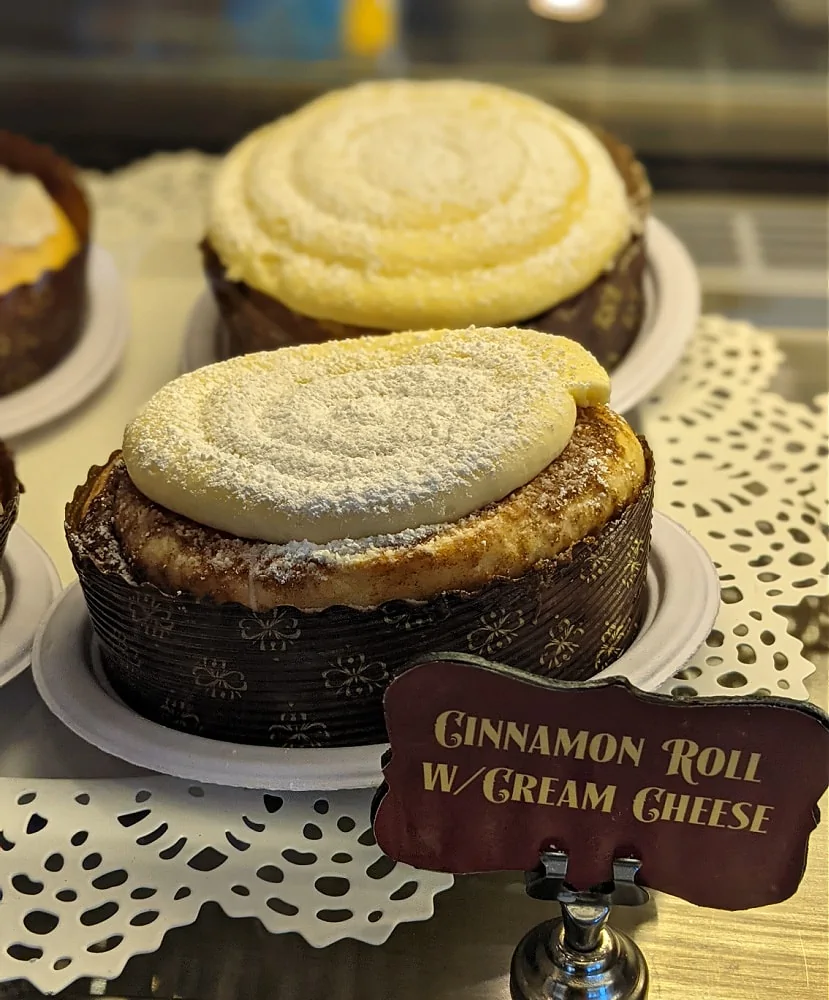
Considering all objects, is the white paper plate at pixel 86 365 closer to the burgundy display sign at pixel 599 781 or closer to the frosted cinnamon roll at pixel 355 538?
the frosted cinnamon roll at pixel 355 538

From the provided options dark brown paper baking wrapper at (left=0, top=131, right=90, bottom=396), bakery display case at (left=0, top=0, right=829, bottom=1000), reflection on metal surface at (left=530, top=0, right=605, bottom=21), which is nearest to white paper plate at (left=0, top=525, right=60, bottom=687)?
bakery display case at (left=0, top=0, right=829, bottom=1000)

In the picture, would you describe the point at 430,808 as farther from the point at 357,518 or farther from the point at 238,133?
the point at 238,133

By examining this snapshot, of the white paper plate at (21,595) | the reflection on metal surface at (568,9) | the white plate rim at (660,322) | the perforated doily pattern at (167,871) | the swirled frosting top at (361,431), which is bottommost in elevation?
the perforated doily pattern at (167,871)

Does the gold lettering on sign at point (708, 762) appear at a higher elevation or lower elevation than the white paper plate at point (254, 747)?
higher

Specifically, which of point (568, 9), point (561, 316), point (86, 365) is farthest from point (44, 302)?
point (568, 9)

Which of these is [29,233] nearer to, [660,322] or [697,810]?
[660,322]

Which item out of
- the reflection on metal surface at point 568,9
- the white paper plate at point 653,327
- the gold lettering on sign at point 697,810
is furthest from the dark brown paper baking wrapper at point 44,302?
the gold lettering on sign at point 697,810

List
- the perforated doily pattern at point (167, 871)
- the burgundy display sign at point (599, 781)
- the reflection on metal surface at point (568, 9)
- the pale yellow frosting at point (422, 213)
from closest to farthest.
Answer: the burgundy display sign at point (599, 781)
the perforated doily pattern at point (167, 871)
the pale yellow frosting at point (422, 213)
the reflection on metal surface at point (568, 9)
